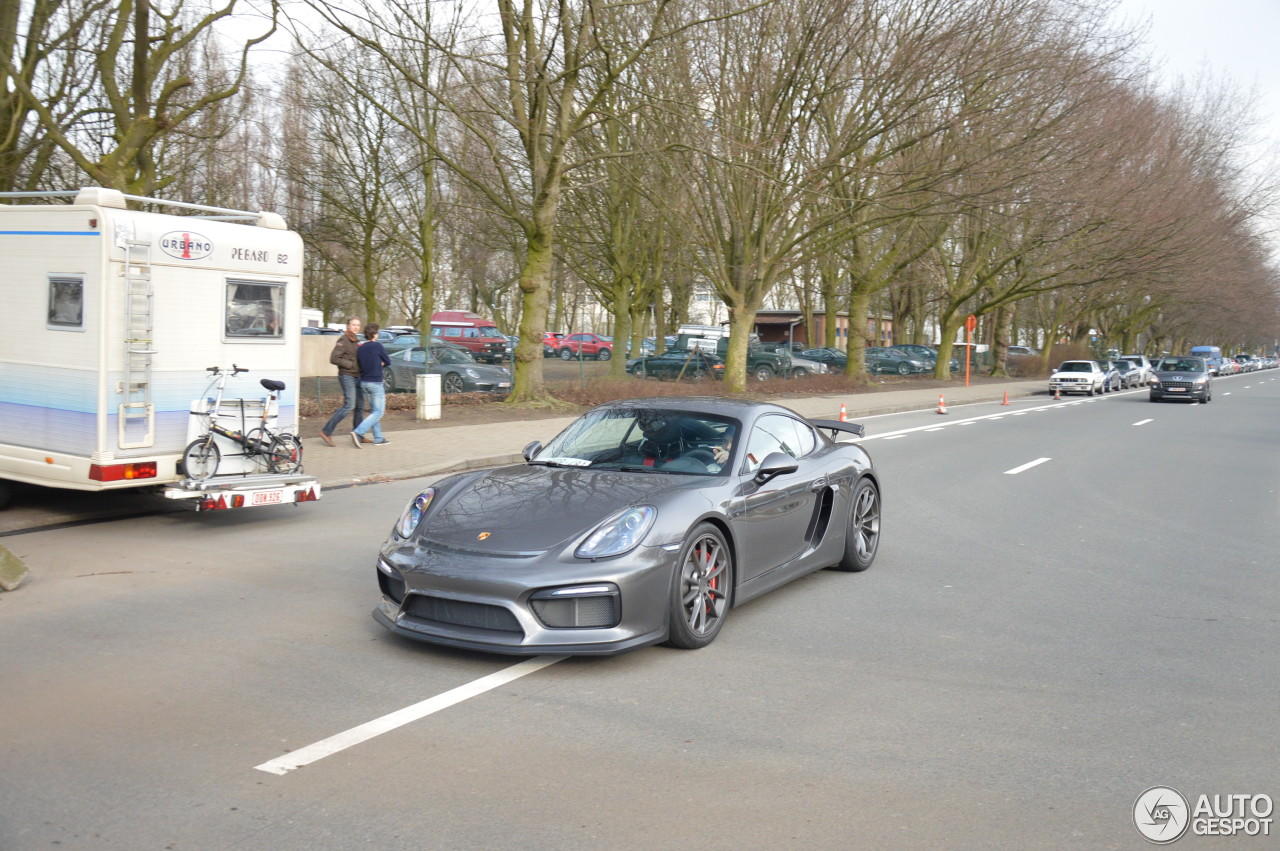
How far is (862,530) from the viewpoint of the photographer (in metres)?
8.12

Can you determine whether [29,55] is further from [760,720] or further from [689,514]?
[760,720]

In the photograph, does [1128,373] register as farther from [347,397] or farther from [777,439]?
[777,439]

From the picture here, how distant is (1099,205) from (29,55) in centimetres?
3072

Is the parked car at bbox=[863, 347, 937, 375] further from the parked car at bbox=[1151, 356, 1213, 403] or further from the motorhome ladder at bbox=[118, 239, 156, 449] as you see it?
the motorhome ladder at bbox=[118, 239, 156, 449]

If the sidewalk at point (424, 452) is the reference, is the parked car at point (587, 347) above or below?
above

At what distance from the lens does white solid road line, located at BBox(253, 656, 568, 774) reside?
166 inches

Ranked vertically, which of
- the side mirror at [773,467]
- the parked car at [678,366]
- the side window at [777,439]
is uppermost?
the parked car at [678,366]

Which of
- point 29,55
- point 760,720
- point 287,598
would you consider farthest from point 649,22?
point 760,720

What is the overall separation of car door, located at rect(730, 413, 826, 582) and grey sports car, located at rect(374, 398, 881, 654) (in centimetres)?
1

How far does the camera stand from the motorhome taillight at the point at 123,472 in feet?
29.3

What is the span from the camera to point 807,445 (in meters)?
7.62

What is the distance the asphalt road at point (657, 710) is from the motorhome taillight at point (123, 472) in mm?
609

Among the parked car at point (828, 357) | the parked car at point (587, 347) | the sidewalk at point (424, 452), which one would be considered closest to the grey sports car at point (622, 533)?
the sidewalk at point (424, 452)

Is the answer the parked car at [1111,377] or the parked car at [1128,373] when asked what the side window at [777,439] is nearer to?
the parked car at [1111,377]
